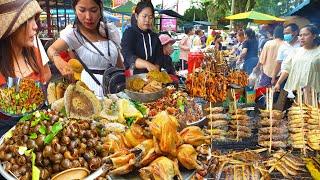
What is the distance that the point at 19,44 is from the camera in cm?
392

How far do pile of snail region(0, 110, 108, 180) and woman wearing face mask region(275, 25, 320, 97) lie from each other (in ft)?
8.69

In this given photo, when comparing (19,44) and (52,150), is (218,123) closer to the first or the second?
(52,150)

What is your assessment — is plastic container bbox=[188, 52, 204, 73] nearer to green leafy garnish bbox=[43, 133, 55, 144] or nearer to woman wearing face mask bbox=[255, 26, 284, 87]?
woman wearing face mask bbox=[255, 26, 284, 87]

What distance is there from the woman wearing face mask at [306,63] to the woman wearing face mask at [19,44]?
2857 millimetres

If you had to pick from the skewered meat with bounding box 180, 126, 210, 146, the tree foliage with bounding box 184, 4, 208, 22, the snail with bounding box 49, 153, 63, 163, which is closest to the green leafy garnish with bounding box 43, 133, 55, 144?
the snail with bounding box 49, 153, 63, 163

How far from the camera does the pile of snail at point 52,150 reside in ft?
9.09

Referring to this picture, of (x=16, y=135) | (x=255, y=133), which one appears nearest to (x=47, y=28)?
(x=16, y=135)

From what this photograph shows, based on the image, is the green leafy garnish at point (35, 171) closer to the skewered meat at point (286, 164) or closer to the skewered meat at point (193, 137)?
the skewered meat at point (193, 137)

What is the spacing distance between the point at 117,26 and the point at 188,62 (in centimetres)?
107

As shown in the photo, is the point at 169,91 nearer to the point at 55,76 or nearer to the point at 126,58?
the point at 126,58

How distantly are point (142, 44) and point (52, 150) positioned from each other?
7.00 ft

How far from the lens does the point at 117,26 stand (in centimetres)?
439

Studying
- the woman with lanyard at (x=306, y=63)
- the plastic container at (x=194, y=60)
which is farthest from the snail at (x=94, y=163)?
the woman with lanyard at (x=306, y=63)

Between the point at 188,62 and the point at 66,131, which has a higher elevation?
the point at 188,62
